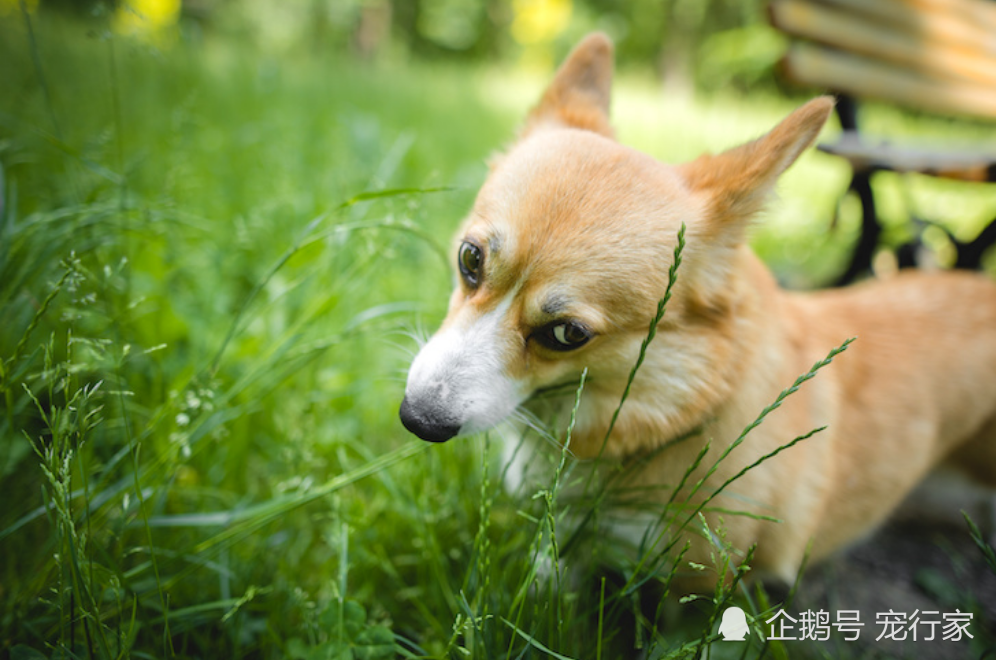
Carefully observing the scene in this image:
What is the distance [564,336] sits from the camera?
127 cm

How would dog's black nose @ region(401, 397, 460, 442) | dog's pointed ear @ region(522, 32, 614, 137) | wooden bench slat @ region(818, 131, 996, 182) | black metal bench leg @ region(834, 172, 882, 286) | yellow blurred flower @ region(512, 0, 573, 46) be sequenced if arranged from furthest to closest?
1. yellow blurred flower @ region(512, 0, 573, 46)
2. black metal bench leg @ region(834, 172, 882, 286)
3. wooden bench slat @ region(818, 131, 996, 182)
4. dog's pointed ear @ region(522, 32, 614, 137)
5. dog's black nose @ region(401, 397, 460, 442)

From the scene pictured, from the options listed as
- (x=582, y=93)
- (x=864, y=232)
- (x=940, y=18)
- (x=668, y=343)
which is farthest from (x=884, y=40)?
(x=668, y=343)

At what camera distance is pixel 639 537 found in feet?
4.65

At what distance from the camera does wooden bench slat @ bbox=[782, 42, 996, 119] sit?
10.2ft

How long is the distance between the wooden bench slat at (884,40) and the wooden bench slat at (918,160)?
2.43 ft

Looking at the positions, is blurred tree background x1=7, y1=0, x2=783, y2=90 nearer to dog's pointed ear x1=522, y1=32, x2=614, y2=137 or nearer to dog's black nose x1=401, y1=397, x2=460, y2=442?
dog's pointed ear x1=522, y1=32, x2=614, y2=137

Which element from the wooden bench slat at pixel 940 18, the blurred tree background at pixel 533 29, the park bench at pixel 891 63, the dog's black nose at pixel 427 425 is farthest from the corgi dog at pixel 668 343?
the blurred tree background at pixel 533 29

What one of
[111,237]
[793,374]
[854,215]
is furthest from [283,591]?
[854,215]

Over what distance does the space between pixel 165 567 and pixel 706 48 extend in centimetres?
2406

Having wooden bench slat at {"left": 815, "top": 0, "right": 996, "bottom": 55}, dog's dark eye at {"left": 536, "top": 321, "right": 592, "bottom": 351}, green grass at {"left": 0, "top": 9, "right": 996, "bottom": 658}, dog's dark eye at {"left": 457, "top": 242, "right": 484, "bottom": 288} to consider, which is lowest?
green grass at {"left": 0, "top": 9, "right": 996, "bottom": 658}

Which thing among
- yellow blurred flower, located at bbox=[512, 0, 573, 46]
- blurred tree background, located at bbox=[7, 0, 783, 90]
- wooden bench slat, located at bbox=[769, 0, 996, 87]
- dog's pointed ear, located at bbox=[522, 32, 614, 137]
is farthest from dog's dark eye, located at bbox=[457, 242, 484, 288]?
yellow blurred flower, located at bbox=[512, 0, 573, 46]

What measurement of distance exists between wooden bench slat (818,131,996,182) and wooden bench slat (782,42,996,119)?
534 mm

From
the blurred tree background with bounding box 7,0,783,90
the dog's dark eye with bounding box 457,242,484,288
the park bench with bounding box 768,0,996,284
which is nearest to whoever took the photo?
the dog's dark eye with bounding box 457,242,484,288

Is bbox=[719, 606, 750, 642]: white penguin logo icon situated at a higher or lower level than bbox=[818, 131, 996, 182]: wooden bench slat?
lower
